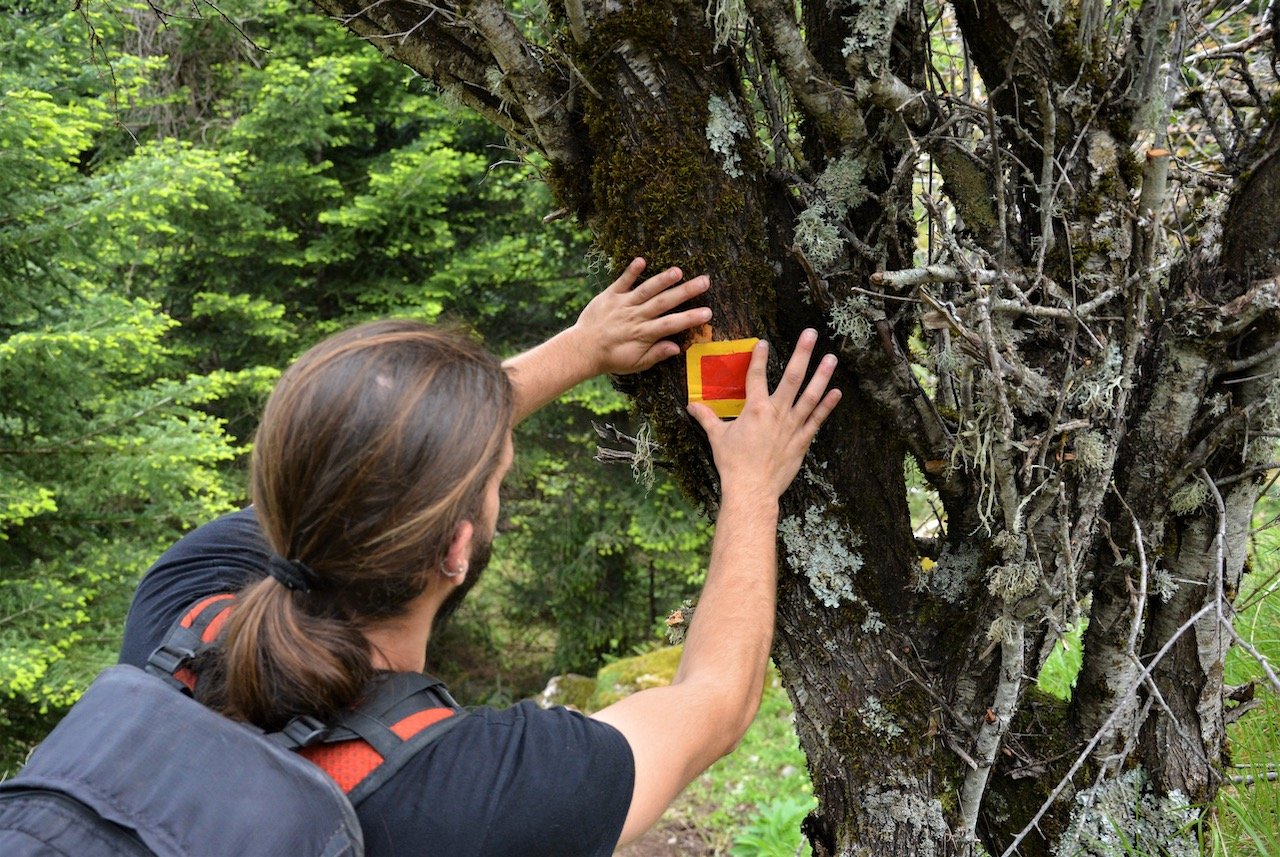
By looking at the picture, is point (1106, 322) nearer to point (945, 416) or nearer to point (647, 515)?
point (945, 416)

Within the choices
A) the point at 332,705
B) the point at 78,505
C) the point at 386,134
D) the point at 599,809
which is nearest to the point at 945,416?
the point at 599,809

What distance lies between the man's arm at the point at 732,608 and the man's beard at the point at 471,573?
14.5 inches

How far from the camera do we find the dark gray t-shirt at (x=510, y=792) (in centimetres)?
138

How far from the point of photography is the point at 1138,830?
6.91 feet

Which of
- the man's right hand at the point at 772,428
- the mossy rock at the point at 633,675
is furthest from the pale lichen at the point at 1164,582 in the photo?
the mossy rock at the point at 633,675

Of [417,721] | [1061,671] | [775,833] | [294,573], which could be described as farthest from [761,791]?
[294,573]

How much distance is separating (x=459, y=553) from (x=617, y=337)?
2.33 feet

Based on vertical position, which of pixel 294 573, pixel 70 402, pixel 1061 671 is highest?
pixel 70 402

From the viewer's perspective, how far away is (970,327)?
Result: 1789 millimetres

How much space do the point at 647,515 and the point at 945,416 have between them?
19.7 feet

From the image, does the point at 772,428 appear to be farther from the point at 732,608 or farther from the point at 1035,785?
the point at 1035,785

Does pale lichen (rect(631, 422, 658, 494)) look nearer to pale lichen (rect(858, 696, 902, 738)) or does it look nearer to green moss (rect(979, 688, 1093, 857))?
pale lichen (rect(858, 696, 902, 738))

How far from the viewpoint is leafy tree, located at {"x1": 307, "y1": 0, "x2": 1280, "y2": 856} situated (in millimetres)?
1854

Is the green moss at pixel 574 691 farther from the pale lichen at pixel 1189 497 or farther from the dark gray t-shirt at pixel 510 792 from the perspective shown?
the dark gray t-shirt at pixel 510 792
